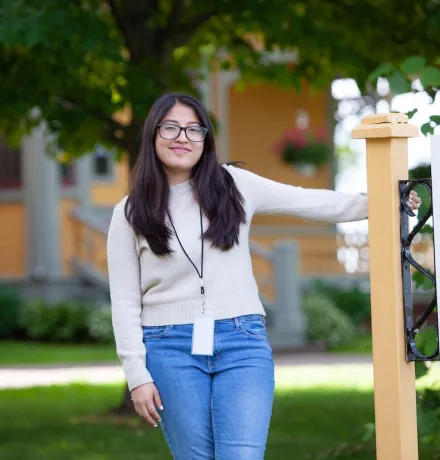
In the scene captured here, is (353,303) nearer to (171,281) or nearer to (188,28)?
(188,28)

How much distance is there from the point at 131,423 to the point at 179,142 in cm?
566

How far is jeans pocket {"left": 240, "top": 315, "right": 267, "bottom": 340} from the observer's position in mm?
4266

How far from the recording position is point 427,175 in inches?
268

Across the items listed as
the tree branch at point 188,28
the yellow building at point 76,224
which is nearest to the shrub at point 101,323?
the yellow building at point 76,224

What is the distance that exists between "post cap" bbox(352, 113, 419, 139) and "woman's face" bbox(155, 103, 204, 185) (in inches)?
21.9

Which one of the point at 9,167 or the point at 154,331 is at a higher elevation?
the point at 9,167

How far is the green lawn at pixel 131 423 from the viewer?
27.3 feet

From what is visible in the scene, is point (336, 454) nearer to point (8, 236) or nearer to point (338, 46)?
point (338, 46)

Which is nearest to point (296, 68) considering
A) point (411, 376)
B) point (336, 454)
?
point (336, 454)

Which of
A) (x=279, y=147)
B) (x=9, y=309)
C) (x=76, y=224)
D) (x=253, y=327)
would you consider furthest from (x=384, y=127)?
(x=279, y=147)

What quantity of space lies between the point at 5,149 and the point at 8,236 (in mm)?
1366

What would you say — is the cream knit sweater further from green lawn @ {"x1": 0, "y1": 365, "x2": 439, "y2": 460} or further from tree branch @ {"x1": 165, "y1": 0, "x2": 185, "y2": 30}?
tree branch @ {"x1": 165, "y1": 0, "x2": 185, "y2": 30}

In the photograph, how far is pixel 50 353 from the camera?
1614 centimetres

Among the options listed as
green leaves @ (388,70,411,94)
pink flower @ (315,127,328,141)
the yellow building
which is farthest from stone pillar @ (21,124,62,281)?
green leaves @ (388,70,411,94)
